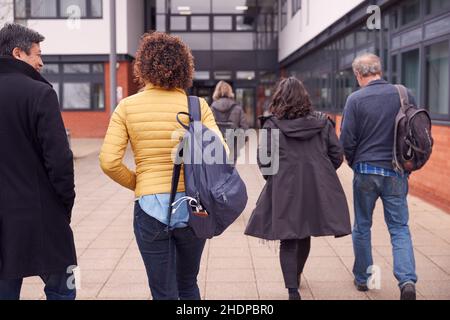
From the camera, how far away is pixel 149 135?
10.6 feet

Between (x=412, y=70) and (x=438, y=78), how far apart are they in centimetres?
121

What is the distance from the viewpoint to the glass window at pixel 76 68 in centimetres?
2317

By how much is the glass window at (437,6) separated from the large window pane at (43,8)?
657 inches

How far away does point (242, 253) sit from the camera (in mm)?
6129

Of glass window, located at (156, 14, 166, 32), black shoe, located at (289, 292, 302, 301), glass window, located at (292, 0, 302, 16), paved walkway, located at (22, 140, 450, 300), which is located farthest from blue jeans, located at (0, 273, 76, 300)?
glass window, located at (156, 14, 166, 32)

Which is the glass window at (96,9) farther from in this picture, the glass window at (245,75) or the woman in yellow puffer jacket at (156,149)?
the woman in yellow puffer jacket at (156,149)

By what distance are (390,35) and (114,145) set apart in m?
9.05

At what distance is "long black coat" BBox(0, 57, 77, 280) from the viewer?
3.08m

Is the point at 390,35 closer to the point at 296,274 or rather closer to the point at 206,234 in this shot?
the point at 296,274

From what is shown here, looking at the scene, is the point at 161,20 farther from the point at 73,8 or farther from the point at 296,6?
the point at 296,6

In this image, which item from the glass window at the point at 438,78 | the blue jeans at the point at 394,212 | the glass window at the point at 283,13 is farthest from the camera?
the glass window at the point at 283,13

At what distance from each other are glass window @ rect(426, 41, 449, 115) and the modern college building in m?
0.01

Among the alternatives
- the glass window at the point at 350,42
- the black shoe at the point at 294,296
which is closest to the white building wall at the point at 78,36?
the glass window at the point at 350,42

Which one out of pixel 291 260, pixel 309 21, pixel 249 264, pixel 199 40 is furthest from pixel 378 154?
pixel 199 40
